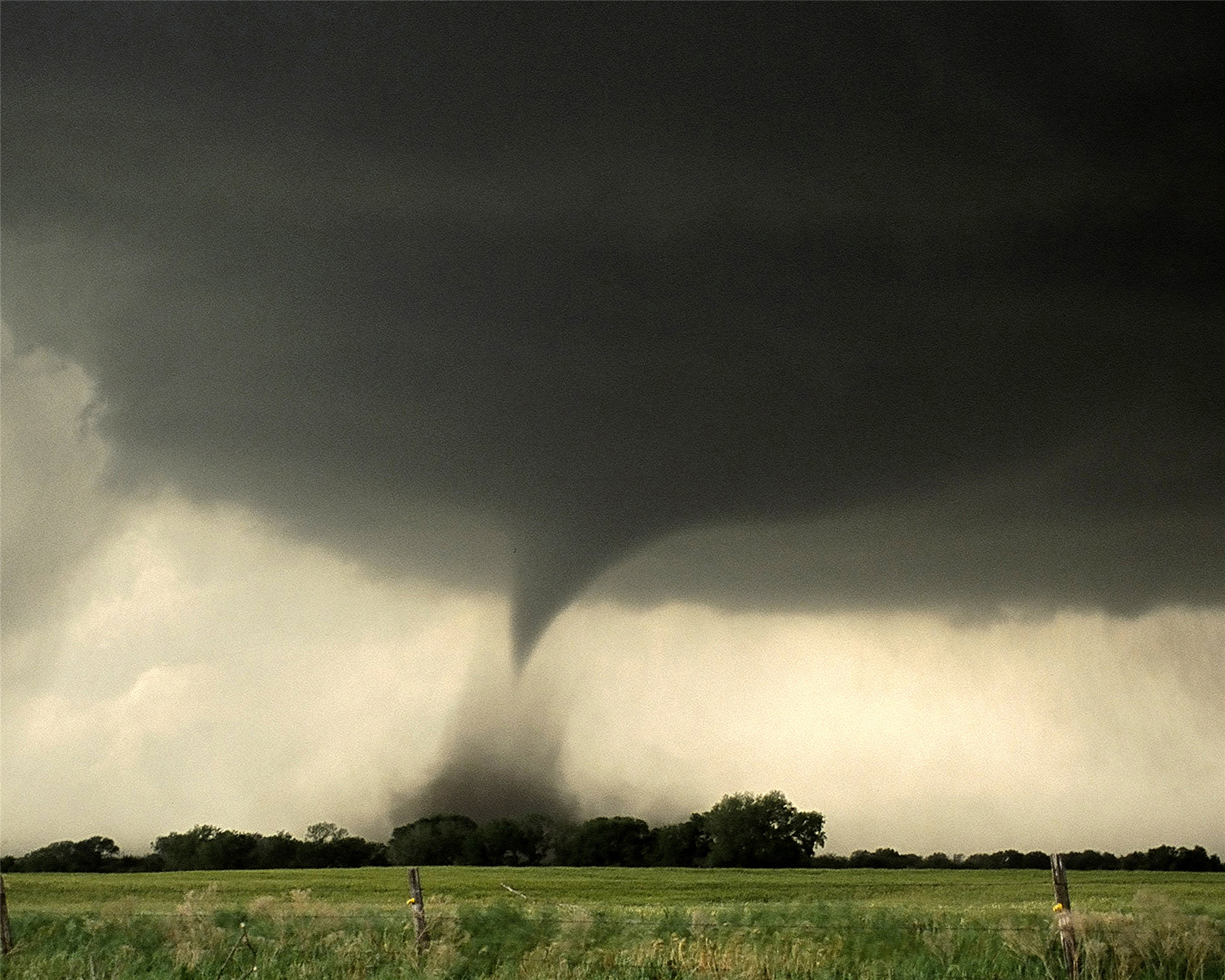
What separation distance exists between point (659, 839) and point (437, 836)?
29214mm

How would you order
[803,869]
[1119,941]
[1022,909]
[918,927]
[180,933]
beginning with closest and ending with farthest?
[1119,941] < [918,927] < [180,933] < [1022,909] < [803,869]

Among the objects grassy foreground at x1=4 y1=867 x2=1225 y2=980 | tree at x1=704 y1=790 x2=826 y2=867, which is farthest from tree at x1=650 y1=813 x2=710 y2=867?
grassy foreground at x1=4 y1=867 x2=1225 y2=980

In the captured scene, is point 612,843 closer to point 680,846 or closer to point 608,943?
point 680,846

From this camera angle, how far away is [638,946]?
75.4ft

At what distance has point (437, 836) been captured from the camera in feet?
421

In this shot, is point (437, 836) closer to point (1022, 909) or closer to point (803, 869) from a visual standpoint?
point (803, 869)

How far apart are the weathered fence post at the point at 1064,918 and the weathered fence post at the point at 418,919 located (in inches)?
503

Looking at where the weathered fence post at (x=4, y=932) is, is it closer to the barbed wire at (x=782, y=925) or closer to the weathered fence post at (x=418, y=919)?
the barbed wire at (x=782, y=925)

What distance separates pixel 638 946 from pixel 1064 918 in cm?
835

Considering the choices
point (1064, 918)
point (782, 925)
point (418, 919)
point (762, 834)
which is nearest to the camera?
point (1064, 918)

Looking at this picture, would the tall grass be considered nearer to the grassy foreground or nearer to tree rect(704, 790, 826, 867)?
the grassy foreground

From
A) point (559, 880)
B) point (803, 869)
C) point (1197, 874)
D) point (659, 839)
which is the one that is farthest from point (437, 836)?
point (1197, 874)

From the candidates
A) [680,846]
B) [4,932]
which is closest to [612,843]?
[680,846]

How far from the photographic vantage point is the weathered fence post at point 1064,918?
2136 centimetres
